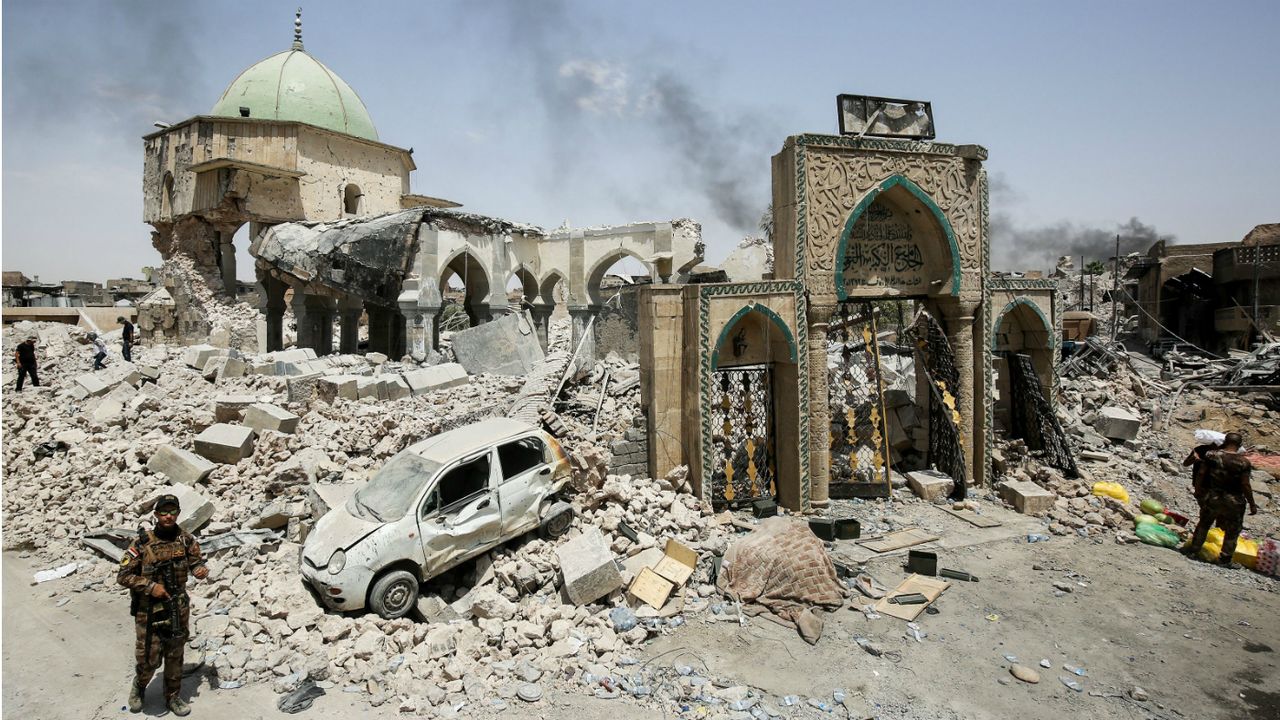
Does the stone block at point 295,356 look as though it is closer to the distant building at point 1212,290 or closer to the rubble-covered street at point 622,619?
the rubble-covered street at point 622,619

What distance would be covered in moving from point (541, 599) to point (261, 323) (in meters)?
21.8

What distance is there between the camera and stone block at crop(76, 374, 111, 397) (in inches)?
467

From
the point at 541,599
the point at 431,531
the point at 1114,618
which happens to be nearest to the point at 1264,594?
the point at 1114,618

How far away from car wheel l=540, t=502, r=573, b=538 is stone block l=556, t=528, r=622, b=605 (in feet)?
2.69

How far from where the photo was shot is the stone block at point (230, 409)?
10453 mm

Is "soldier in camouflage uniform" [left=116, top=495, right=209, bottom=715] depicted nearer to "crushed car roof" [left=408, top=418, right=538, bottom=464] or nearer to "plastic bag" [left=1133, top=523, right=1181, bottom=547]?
"crushed car roof" [left=408, top=418, right=538, bottom=464]

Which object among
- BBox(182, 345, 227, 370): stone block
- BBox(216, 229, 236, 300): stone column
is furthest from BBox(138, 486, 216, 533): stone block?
BBox(216, 229, 236, 300): stone column

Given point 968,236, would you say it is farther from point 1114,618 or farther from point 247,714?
point 247,714

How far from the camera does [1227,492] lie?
7.39 metres

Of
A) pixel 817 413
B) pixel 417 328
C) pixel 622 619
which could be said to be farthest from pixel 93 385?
pixel 817 413

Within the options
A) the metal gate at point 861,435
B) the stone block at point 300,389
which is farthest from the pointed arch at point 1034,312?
the stone block at point 300,389

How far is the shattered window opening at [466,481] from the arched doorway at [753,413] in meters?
3.22

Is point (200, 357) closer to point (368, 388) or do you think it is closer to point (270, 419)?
point (368, 388)

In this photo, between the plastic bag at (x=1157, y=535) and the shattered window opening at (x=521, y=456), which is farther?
the plastic bag at (x=1157, y=535)
